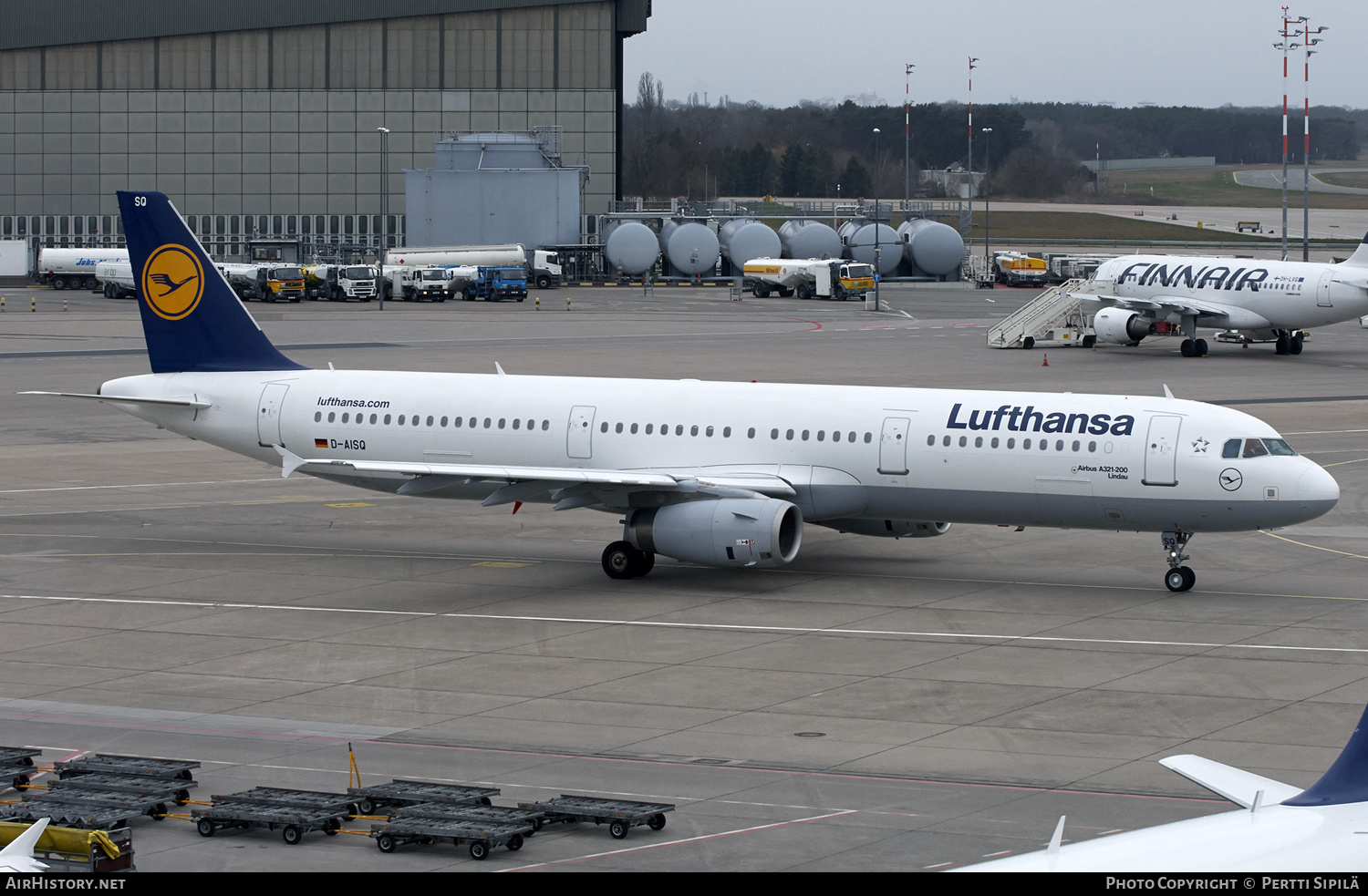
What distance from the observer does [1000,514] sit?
32562 millimetres

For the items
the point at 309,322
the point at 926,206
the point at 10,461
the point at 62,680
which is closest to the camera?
the point at 62,680

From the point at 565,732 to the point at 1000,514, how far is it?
42.7 feet

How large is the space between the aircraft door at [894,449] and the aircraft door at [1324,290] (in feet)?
174

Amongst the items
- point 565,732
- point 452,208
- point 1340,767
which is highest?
point 452,208

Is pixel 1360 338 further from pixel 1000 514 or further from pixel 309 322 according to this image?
pixel 1000 514

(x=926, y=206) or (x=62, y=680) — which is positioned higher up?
(x=926, y=206)

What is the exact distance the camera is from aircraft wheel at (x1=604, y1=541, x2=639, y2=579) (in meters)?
33.5

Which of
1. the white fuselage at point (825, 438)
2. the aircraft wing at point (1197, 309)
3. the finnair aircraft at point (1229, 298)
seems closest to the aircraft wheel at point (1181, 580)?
the white fuselage at point (825, 438)

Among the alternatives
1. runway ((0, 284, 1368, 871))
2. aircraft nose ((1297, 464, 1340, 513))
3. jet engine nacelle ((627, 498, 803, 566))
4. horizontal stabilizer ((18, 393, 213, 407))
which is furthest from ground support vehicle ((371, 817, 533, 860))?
horizontal stabilizer ((18, 393, 213, 407))

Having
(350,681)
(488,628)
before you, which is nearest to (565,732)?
(350,681)

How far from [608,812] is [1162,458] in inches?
675

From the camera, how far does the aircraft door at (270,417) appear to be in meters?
37.3

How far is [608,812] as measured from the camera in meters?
18.1

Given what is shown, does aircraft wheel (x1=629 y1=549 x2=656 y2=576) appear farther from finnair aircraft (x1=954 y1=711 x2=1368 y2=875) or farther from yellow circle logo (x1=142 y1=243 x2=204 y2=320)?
finnair aircraft (x1=954 y1=711 x2=1368 y2=875)
